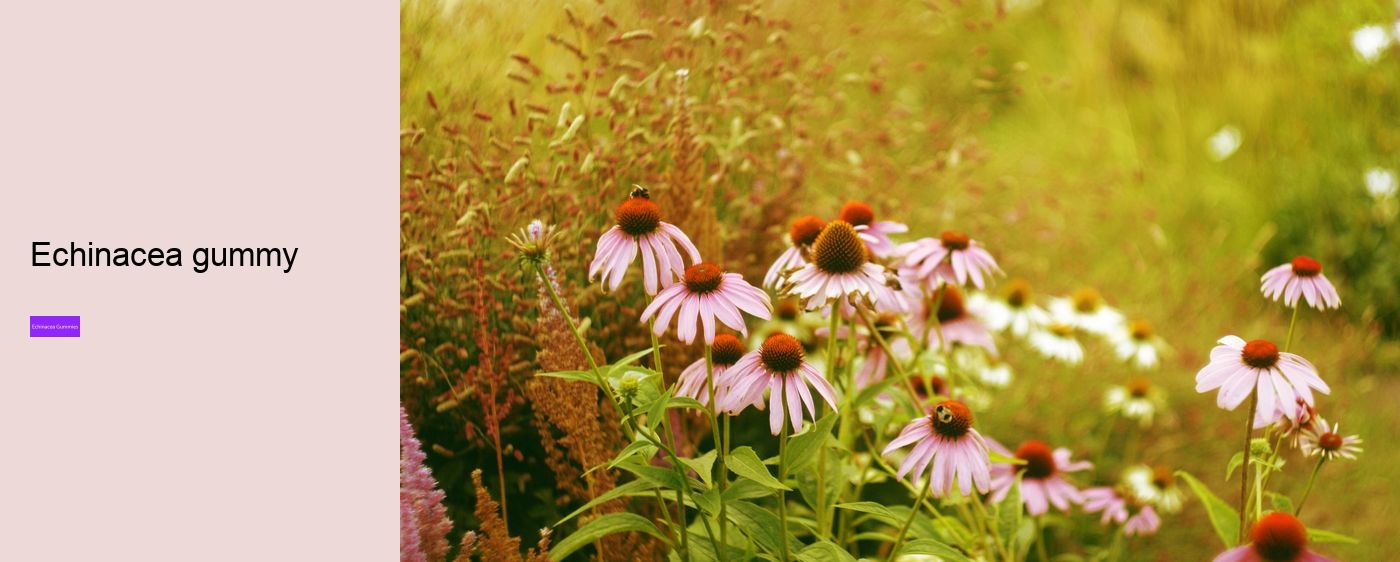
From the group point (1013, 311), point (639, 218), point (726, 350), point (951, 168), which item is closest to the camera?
point (639, 218)

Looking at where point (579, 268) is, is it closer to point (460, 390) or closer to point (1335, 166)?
point (460, 390)

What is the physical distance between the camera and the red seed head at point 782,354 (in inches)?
50.1

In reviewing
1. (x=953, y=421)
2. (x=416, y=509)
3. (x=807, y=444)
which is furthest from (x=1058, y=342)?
(x=416, y=509)

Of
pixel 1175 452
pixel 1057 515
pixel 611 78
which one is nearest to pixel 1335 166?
pixel 1175 452

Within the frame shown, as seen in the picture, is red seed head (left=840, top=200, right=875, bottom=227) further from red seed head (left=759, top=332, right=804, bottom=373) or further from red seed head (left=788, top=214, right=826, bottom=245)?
red seed head (left=759, top=332, right=804, bottom=373)

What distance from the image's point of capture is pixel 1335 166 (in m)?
3.93

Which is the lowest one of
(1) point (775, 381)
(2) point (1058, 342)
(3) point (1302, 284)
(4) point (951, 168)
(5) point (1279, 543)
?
(5) point (1279, 543)

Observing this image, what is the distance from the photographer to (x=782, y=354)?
127 cm

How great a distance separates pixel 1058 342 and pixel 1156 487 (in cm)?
42

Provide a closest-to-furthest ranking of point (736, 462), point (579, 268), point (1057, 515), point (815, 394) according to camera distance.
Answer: point (736, 462) < point (579, 268) < point (815, 394) < point (1057, 515)

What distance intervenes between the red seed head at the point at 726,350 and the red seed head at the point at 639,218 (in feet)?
0.61

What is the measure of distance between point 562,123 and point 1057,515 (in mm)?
1494

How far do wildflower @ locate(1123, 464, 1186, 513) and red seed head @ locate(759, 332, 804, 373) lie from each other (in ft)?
3.87

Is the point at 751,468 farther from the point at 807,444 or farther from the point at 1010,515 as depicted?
the point at 1010,515
